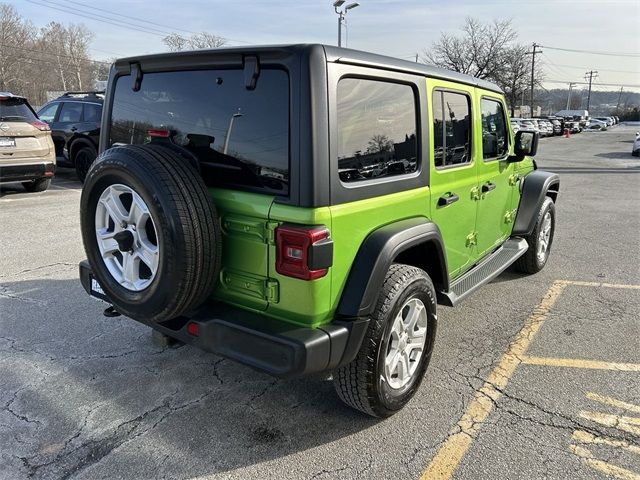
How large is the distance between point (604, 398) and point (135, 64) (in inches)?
138

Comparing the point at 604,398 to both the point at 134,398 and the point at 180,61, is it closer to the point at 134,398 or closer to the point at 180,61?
the point at 134,398

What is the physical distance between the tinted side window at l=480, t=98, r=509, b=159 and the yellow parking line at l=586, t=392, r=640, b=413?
1897 mm

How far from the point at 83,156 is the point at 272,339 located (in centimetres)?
984

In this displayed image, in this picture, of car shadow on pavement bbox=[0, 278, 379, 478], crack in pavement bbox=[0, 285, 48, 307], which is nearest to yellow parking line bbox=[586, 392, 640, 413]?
car shadow on pavement bbox=[0, 278, 379, 478]

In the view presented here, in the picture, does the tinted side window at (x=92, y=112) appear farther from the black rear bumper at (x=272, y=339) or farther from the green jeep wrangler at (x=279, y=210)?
the black rear bumper at (x=272, y=339)

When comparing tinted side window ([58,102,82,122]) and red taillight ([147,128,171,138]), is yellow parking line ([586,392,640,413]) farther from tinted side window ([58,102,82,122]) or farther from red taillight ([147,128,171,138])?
tinted side window ([58,102,82,122])

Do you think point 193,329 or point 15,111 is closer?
point 193,329

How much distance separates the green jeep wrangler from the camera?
226 cm

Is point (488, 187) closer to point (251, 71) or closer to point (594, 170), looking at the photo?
point (251, 71)

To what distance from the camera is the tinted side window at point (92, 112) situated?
10.3 meters

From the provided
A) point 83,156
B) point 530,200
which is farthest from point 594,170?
point 83,156

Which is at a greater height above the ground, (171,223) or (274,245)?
(171,223)

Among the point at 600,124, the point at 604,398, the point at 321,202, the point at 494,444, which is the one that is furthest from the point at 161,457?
the point at 600,124

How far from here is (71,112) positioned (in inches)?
423
